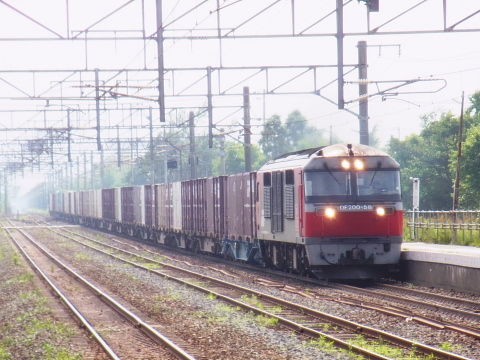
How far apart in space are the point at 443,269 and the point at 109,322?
7.83 meters

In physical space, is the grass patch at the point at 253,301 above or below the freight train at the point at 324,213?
below

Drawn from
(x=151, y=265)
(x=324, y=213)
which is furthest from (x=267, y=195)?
(x=151, y=265)

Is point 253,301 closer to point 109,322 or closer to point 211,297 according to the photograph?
point 211,297

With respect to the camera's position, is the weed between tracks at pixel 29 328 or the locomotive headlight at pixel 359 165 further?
the locomotive headlight at pixel 359 165

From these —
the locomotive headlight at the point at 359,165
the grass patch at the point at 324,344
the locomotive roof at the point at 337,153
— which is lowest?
the grass patch at the point at 324,344

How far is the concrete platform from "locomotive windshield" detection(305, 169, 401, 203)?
1.52 m

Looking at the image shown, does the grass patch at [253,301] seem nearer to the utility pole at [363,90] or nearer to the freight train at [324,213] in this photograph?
the freight train at [324,213]

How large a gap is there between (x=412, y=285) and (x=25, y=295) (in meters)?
8.32

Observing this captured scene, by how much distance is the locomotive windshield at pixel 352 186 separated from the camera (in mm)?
21531

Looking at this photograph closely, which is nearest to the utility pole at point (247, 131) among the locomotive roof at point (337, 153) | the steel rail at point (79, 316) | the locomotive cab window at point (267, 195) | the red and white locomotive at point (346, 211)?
the steel rail at point (79, 316)

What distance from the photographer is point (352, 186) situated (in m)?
21.7

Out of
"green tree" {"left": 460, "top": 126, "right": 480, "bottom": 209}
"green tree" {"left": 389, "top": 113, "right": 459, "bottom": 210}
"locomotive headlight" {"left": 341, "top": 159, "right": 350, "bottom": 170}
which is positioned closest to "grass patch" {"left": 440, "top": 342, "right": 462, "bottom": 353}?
"locomotive headlight" {"left": 341, "top": 159, "right": 350, "bottom": 170}

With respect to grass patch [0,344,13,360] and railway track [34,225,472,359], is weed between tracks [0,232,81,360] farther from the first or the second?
railway track [34,225,472,359]

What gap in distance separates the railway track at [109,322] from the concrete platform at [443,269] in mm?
6646
